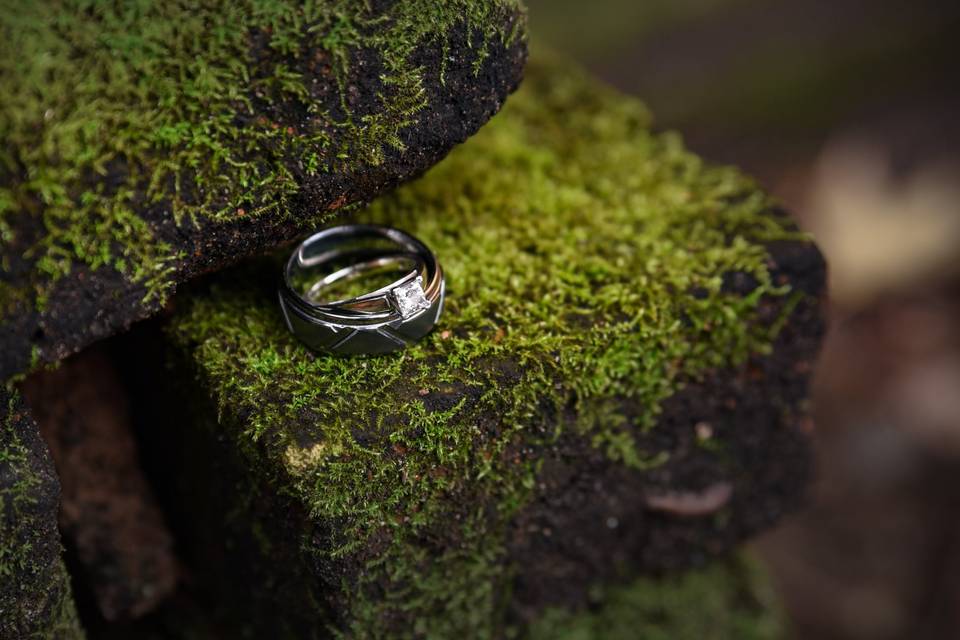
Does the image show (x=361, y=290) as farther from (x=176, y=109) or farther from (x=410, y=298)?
(x=176, y=109)

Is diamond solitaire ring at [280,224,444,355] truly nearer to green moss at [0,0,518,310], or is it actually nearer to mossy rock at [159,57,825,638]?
mossy rock at [159,57,825,638]

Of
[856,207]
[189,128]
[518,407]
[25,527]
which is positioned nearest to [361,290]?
[518,407]

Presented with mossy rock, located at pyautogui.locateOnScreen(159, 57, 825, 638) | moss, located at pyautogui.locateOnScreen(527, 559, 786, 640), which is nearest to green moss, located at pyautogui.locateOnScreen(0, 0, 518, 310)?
mossy rock, located at pyautogui.locateOnScreen(159, 57, 825, 638)

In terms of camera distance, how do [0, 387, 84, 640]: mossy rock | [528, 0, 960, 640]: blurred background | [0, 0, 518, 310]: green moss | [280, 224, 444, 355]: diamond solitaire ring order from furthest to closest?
[528, 0, 960, 640]: blurred background < [280, 224, 444, 355]: diamond solitaire ring < [0, 387, 84, 640]: mossy rock < [0, 0, 518, 310]: green moss

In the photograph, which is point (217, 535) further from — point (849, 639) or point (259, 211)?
point (849, 639)

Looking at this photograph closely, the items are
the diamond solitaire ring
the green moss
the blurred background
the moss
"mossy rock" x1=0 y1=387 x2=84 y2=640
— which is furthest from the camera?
the blurred background

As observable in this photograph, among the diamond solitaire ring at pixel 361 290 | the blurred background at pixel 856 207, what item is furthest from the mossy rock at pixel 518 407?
the blurred background at pixel 856 207

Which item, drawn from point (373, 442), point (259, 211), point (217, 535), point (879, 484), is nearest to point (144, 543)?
point (217, 535)
